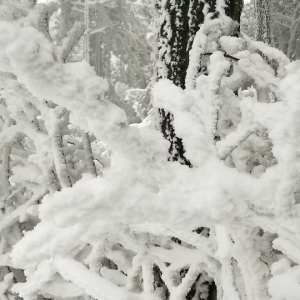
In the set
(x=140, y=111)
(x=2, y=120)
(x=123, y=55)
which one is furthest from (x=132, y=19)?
(x=2, y=120)

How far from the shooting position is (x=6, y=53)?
1.96 ft

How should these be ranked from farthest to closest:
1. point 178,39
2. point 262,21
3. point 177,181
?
point 262,21
point 178,39
point 177,181

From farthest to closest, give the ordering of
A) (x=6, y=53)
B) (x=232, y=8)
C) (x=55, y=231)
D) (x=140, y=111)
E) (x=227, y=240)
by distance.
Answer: (x=140, y=111)
(x=232, y=8)
(x=227, y=240)
(x=55, y=231)
(x=6, y=53)

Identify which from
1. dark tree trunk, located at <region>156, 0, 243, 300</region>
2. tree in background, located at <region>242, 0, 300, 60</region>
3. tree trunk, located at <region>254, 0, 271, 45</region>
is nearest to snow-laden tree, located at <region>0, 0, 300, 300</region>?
dark tree trunk, located at <region>156, 0, 243, 300</region>

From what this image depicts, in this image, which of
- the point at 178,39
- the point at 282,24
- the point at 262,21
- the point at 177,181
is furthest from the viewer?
the point at 282,24

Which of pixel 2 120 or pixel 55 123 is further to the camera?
pixel 2 120

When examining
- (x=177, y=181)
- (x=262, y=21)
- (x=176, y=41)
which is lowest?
(x=177, y=181)

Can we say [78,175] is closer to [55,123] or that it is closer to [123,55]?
[55,123]

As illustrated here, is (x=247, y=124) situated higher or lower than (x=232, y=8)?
lower

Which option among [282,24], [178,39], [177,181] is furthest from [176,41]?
[282,24]

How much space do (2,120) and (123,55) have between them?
8.98m

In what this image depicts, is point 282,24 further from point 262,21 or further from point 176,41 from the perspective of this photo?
point 176,41

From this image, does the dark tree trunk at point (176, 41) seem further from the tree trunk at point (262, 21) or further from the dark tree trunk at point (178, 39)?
the tree trunk at point (262, 21)

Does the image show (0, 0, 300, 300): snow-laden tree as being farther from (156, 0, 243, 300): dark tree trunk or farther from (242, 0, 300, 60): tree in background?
(242, 0, 300, 60): tree in background
